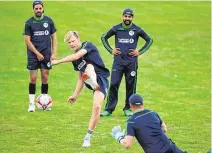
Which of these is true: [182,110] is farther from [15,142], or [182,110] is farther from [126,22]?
[15,142]

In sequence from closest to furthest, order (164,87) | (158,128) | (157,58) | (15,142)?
(158,128), (15,142), (164,87), (157,58)

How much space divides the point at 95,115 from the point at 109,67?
42.0 ft

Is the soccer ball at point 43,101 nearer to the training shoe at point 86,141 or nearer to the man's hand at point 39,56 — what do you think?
the man's hand at point 39,56

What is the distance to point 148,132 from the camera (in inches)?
463

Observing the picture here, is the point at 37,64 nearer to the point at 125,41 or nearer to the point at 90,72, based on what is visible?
the point at 125,41

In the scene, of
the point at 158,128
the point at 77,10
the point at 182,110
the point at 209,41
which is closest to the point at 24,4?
the point at 77,10

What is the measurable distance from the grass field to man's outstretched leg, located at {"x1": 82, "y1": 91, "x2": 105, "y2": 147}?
237 mm

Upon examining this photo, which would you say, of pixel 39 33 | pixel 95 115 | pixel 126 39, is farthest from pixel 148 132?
pixel 39 33

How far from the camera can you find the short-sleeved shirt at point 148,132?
11.8 metres

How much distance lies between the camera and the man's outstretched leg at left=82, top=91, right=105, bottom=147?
48.3 ft

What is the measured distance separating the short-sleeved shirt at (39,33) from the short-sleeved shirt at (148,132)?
7.51 m

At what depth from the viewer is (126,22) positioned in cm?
1858

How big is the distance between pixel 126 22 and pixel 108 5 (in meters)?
21.9

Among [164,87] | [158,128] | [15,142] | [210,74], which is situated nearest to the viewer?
[158,128]
